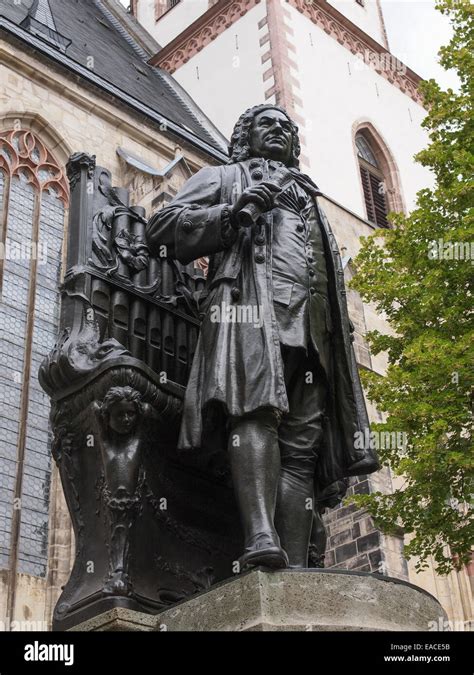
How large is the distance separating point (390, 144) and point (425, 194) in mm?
11221

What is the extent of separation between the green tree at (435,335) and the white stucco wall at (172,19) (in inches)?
480

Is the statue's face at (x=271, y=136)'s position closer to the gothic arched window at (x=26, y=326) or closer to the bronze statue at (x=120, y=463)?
the bronze statue at (x=120, y=463)

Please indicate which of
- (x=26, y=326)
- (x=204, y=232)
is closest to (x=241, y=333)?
(x=204, y=232)

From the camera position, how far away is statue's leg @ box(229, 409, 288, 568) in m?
3.23

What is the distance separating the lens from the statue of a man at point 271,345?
11.4ft

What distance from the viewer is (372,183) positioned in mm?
20344

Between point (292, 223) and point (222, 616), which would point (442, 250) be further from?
point (222, 616)

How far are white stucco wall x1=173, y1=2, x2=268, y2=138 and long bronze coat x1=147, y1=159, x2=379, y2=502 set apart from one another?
1510 cm

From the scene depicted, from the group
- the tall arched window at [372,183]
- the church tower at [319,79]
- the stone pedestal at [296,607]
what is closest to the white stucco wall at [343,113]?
the church tower at [319,79]

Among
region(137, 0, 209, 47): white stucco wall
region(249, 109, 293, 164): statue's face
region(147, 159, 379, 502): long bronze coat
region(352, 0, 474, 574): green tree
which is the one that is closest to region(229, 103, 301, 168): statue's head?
region(249, 109, 293, 164): statue's face

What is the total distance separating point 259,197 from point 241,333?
A: 51 cm

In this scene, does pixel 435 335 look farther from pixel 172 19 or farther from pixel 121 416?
pixel 172 19

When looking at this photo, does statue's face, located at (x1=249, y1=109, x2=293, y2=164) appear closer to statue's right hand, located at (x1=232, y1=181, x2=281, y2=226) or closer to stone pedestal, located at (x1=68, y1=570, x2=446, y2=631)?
statue's right hand, located at (x1=232, y1=181, x2=281, y2=226)

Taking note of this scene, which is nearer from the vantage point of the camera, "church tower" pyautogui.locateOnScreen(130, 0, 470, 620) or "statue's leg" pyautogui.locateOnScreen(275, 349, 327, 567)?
"statue's leg" pyautogui.locateOnScreen(275, 349, 327, 567)
